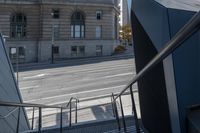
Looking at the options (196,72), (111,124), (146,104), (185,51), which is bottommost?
(111,124)

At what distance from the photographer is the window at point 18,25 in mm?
47750

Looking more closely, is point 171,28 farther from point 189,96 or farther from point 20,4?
point 20,4

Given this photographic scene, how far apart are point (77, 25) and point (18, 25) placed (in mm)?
8881

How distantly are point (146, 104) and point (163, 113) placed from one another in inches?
47.3

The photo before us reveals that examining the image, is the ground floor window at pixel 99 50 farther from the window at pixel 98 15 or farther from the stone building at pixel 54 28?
the window at pixel 98 15

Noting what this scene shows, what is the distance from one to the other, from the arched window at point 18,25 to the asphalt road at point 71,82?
12.2 meters

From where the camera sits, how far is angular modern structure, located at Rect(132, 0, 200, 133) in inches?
164

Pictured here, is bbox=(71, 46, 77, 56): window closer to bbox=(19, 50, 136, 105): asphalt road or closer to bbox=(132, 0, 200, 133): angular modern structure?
bbox=(19, 50, 136, 105): asphalt road

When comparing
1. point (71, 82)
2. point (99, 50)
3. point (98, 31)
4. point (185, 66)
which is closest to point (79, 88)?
point (71, 82)

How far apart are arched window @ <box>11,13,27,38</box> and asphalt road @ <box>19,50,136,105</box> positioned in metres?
12.2

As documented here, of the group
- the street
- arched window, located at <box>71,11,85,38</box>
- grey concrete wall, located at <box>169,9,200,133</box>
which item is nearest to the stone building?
arched window, located at <box>71,11,85,38</box>

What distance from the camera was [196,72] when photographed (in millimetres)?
4469

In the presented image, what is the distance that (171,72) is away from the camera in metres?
4.29

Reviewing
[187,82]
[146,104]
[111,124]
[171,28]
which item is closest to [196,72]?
[187,82]
